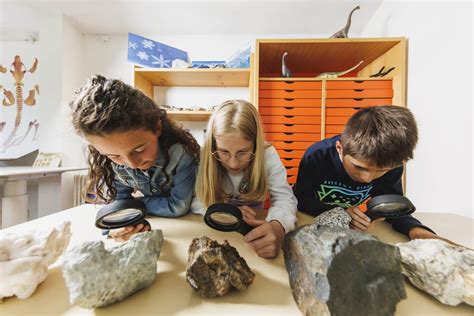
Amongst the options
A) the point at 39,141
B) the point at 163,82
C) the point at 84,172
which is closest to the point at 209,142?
the point at 163,82

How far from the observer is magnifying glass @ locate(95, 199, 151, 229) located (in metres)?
0.51

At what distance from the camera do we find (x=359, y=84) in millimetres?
1606

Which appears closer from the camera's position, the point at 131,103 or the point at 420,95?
the point at 131,103

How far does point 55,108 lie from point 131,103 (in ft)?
6.74

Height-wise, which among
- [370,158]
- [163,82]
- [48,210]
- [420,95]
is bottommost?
[48,210]

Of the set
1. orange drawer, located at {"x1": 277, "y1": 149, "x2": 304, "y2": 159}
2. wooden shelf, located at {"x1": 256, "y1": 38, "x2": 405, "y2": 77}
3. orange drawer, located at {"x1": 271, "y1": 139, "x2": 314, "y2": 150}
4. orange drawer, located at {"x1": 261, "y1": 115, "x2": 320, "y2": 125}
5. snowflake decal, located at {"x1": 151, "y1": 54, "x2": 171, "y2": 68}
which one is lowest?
orange drawer, located at {"x1": 277, "y1": 149, "x2": 304, "y2": 159}

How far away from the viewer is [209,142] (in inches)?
32.5

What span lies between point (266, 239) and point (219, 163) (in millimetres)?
384

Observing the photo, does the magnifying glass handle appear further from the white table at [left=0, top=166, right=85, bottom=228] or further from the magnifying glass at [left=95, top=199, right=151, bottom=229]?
the white table at [left=0, top=166, right=85, bottom=228]

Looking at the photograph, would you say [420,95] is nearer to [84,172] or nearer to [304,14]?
[304,14]

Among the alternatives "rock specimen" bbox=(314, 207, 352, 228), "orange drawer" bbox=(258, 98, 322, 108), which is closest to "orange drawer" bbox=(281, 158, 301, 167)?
"orange drawer" bbox=(258, 98, 322, 108)

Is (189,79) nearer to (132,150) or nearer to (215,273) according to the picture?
(132,150)

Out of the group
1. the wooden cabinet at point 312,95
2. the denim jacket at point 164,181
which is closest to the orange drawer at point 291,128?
the wooden cabinet at point 312,95

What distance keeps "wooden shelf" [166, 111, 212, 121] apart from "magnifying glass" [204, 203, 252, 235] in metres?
1.43
